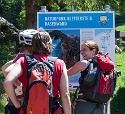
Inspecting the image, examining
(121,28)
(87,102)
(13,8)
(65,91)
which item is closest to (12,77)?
(65,91)

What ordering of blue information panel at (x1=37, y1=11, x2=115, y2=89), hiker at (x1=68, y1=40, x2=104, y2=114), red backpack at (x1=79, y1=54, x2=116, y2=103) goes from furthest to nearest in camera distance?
blue information panel at (x1=37, y1=11, x2=115, y2=89)
hiker at (x1=68, y1=40, x2=104, y2=114)
red backpack at (x1=79, y1=54, x2=116, y2=103)

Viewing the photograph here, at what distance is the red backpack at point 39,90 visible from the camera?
3.67 meters

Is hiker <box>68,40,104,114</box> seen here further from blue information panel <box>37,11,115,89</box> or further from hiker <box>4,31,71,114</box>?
blue information panel <box>37,11,115,89</box>

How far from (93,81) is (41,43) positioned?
98 centimetres

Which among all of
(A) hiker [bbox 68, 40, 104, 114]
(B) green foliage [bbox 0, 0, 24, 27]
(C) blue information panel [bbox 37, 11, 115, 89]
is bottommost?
(B) green foliage [bbox 0, 0, 24, 27]

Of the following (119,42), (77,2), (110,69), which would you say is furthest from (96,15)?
(119,42)

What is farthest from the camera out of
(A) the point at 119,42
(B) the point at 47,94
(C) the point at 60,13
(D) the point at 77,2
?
(A) the point at 119,42

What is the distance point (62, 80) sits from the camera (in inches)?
148

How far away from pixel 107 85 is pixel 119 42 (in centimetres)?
3815

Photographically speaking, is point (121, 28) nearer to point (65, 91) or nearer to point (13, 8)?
point (13, 8)

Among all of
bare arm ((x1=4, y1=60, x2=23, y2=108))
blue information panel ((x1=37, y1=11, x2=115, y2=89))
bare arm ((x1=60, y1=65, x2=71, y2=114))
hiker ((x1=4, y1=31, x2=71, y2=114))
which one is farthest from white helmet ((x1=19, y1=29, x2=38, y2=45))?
blue information panel ((x1=37, y1=11, x2=115, y2=89))

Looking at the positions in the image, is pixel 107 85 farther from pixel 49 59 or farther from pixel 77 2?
pixel 77 2

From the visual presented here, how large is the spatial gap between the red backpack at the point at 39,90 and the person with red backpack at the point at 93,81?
2.71 feet

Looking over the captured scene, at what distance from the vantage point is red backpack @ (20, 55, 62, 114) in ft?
12.0
